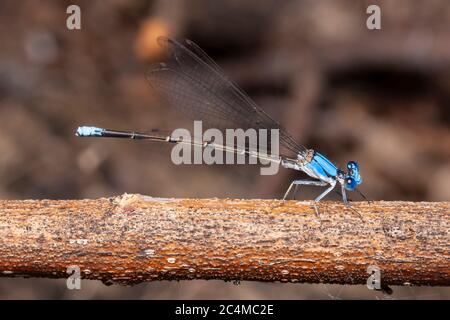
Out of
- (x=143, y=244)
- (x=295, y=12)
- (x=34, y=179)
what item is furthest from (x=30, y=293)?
(x=295, y=12)

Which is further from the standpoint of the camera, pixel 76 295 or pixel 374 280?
pixel 76 295

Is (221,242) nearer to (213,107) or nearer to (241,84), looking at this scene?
(213,107)

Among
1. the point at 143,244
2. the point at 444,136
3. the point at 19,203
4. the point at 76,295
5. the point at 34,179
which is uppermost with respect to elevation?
the point at 444,136

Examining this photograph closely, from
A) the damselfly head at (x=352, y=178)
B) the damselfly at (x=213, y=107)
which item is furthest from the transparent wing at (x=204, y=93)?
the damselfly head at (x=352, y=178)

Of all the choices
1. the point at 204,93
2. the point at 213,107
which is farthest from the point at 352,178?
the point at 204,93

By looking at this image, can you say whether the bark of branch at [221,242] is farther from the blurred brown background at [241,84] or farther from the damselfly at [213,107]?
the blurred brown background at [241,84]

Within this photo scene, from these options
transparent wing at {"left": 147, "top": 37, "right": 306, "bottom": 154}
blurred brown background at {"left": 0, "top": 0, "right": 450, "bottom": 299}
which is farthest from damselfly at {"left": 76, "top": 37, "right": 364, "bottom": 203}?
blurred brown background at {"left": 0, "top": 0, "right": 450, "bottom": 299}

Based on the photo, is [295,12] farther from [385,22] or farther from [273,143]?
[273,143]
